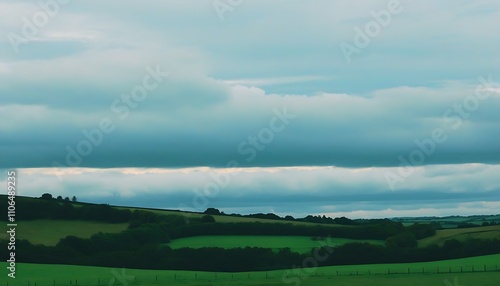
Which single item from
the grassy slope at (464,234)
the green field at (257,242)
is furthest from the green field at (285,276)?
the grassy slope at (464,234)

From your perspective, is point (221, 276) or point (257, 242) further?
point (257, 242)

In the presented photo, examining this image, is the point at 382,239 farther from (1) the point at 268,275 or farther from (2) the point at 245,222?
(1) the point at 268,275

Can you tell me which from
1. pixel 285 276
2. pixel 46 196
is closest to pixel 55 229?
pixel 46 196

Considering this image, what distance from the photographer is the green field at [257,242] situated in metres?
161

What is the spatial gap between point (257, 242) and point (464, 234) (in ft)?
122

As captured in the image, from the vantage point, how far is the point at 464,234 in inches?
6698

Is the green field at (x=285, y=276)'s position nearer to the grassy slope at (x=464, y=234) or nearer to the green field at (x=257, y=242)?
the green field at (x=257, y=242)

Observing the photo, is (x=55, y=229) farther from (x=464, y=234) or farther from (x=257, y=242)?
(x=464, y=234)

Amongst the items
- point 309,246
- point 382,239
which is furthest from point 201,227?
point 382,239

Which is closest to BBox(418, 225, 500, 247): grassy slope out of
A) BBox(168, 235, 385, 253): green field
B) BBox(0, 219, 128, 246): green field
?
BBox(168, 235, 385, 253): green field

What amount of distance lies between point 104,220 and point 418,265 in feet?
203

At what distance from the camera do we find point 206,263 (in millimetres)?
152250

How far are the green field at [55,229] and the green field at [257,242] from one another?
1464cm

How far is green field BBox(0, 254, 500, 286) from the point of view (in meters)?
122
